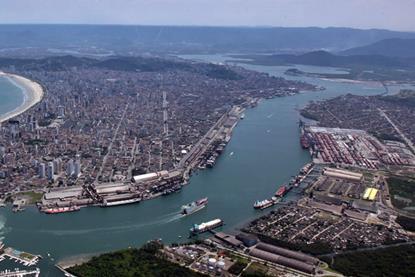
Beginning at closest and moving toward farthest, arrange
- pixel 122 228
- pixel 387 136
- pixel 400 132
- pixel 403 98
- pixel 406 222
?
pixel 122 228
pixel 406 222
pixel 387 136
pixel 400 132
pixel 403 98

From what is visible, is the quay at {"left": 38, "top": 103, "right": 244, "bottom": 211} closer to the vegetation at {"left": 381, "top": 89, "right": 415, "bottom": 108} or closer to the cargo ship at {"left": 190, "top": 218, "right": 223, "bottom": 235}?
the cargo ship at {"left": 190, "top": 218, "right": 223, "bottom": 235}

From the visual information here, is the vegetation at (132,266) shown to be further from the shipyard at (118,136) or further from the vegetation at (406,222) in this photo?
the vegetation at (406,222)

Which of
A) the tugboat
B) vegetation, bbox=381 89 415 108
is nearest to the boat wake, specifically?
the tugboat

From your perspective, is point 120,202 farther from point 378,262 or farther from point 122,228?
point 378,262

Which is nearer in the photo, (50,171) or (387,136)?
(50,171)

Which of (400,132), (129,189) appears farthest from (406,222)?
(400,132)

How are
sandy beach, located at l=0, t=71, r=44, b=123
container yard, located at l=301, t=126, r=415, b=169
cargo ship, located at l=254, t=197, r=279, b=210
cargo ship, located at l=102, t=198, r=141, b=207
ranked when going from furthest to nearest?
1. sandy beach, located at l=0, t=71, r=44, b=123
2. container yard, located at l=301, t=126, r=415, b=169
3. cargo ship, located at l=254, t=197, r=279, b=210
4. cargo ship, located at l=102, t=198, r=141, b=207

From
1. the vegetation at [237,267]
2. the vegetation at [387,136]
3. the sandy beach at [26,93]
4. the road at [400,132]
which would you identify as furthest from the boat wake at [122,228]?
the sandy beach at [26,93]

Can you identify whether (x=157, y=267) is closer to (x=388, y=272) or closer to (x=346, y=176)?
(x=388, y=272)
